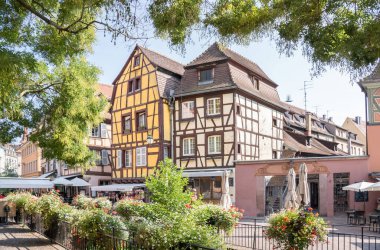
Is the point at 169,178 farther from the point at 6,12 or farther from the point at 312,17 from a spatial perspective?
the point at 312,17

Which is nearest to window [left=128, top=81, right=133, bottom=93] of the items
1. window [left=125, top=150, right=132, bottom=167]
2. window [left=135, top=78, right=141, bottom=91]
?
window [left=135, top=78, right=141, bottom=91]

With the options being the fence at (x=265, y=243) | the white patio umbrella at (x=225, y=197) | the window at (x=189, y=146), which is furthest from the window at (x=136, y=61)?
the fence at (x=265, y=243)

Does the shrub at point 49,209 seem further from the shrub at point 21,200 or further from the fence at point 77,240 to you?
the shrub at point 21,200

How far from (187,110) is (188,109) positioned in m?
0.10

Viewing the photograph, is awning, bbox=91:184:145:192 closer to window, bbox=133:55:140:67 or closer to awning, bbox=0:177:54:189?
awning, bbox=0:177:54:189

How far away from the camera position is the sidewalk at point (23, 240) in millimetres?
11789

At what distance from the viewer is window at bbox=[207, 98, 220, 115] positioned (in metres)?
28.8

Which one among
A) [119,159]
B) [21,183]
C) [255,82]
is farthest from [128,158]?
[255,82]

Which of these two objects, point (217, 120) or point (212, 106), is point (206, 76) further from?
point (217, 120)

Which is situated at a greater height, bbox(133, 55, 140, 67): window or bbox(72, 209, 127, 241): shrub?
bbox(133, 55, 140, 67): window

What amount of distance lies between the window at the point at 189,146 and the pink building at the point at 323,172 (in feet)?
13.2

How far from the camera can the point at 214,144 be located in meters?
28.5

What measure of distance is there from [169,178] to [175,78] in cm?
2463

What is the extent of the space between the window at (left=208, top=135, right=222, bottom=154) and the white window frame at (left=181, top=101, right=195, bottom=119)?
227 centimetres
